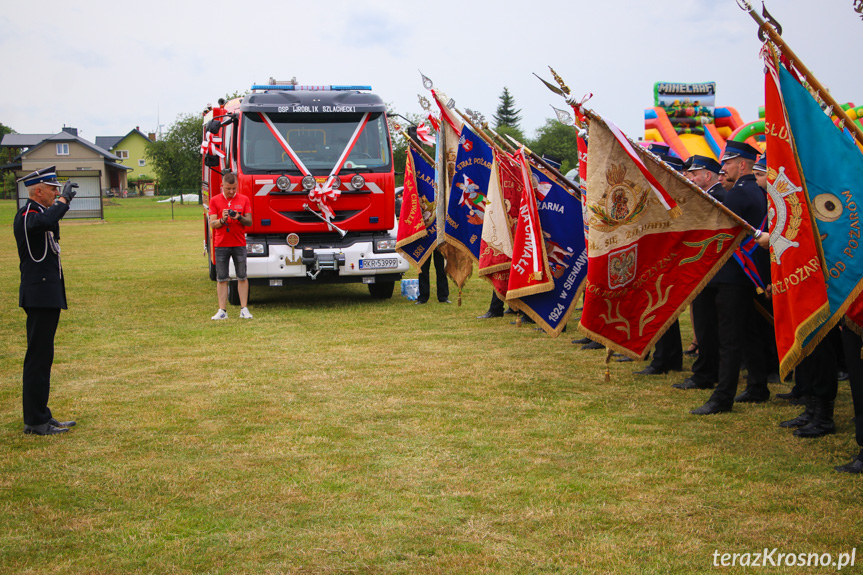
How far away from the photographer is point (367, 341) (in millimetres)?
9391

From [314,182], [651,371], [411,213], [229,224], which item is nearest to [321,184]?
[314,182]

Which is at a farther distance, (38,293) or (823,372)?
(38,293)

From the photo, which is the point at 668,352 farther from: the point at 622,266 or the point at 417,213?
the point at 417,213

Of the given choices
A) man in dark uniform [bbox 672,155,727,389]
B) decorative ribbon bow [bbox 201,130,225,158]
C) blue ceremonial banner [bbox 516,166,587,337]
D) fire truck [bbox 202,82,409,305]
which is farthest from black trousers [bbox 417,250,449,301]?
man in dark uniform [bbox 672,155,727,389]

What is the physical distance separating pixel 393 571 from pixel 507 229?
16.3ft

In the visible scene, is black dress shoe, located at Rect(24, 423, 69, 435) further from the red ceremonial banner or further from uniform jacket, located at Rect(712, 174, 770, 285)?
the red ceremonial banner

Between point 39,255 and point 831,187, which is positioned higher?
point 831,187

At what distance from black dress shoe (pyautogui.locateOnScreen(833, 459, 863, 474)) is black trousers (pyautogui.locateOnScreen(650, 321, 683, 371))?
291 cm

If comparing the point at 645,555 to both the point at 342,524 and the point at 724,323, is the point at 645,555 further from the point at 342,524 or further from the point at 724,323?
the point at 724,323

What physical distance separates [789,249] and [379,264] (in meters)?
7.58

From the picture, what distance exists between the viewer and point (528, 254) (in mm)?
7648

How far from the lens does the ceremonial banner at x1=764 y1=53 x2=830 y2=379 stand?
4770 millimetres

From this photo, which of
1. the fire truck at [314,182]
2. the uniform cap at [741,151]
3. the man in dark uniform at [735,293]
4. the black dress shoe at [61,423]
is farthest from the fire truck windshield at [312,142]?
the man in dark uniform at [735,293]

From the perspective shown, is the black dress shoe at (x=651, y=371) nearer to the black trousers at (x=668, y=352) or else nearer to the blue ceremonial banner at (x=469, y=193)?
the black trousers at (x=668, y=352)
